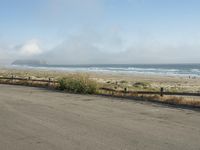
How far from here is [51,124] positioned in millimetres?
10352

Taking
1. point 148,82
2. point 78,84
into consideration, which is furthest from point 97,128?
point 148,82

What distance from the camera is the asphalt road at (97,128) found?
309 inches

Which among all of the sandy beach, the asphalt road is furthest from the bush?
the asphalt road

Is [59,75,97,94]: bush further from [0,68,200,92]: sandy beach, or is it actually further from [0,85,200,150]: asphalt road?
[0,85,200,150]: asphalt road

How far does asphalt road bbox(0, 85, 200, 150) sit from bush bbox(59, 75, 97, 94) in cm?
829

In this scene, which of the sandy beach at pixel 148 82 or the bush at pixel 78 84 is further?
the sandy beach at pixel 148 82

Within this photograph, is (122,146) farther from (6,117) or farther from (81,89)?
(81,89)

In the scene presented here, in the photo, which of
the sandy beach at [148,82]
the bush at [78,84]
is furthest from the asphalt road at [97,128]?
the sandy beach at [148,82]

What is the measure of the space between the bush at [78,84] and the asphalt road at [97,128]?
27.2 ft

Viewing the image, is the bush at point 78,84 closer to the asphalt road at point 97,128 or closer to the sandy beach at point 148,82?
the sandy beach at point 148,82

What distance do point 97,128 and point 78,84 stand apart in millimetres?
13756

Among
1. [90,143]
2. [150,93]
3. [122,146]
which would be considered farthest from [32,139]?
[150,93]

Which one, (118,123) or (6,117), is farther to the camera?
(6,117)

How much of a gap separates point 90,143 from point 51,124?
272 cm
